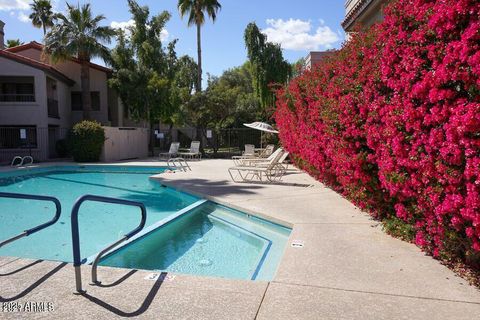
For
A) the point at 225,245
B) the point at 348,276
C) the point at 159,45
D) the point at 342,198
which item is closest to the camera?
the point at 348,276

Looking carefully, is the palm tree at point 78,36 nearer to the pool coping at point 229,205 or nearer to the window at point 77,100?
the window at point 77,100

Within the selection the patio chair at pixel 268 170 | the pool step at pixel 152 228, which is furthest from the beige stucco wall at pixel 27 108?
the pool step at pixel 152 228

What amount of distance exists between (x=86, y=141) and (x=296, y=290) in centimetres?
2044

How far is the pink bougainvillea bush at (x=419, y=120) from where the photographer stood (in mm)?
3348

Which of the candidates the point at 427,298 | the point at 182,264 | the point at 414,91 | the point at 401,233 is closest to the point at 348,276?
the point at 427,298

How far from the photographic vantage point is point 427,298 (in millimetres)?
3453

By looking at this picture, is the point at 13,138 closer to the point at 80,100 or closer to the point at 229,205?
the point at 80,100

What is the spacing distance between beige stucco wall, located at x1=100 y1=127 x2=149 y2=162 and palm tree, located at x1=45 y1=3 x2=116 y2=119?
5.57m

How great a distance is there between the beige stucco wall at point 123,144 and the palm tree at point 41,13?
840 inches

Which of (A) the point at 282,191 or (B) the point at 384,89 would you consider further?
(A) the point at 282,191

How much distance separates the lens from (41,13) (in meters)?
39.1

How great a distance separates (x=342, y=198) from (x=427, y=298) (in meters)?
5.17

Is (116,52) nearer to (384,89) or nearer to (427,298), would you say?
(384,89)

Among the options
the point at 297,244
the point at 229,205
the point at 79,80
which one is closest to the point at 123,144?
the point at 79,80
